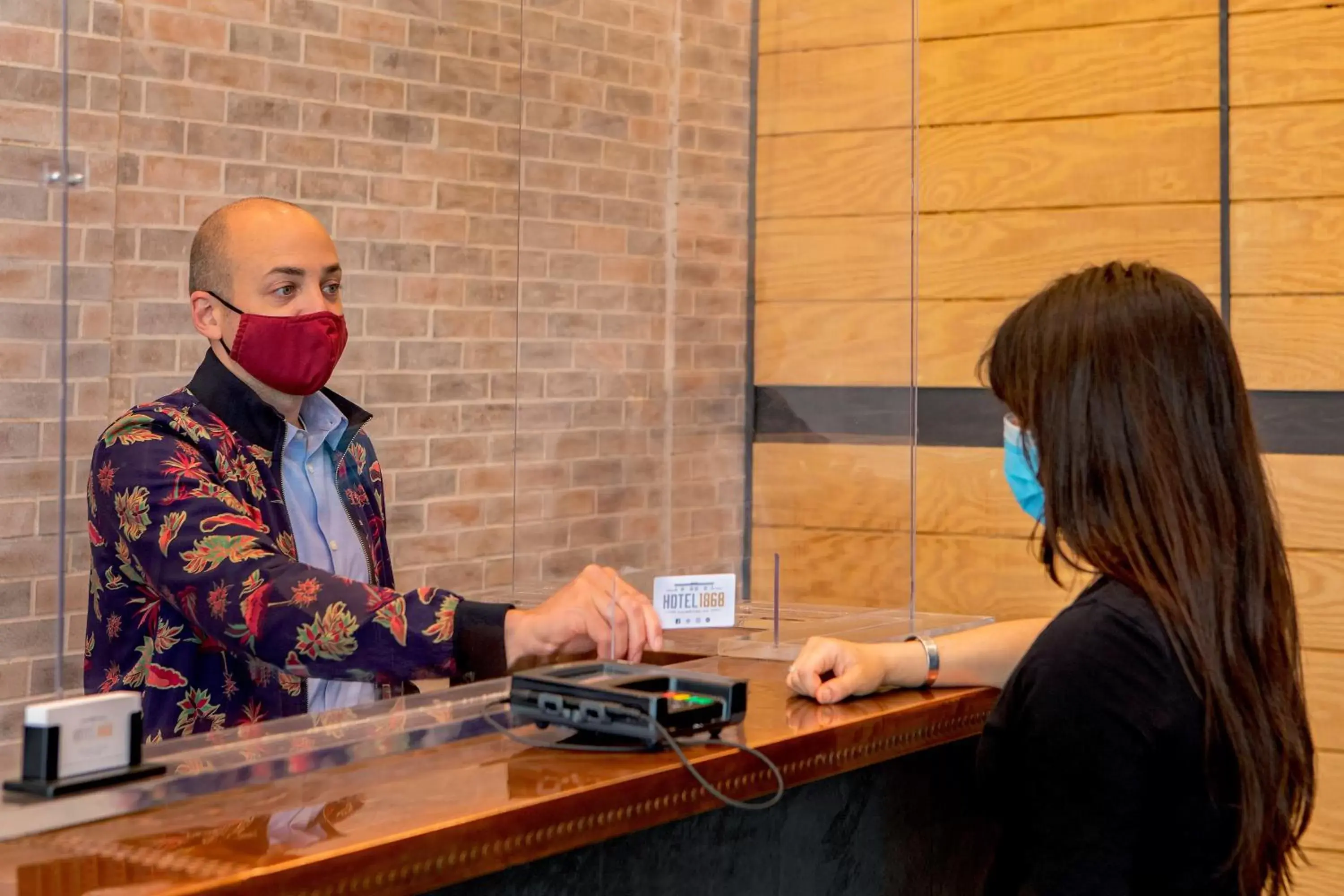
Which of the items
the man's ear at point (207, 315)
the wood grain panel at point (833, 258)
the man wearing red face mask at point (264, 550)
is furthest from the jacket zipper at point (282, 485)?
the wood grain panel at point (833, 258)

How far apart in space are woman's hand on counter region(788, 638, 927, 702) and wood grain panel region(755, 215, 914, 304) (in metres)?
1.15

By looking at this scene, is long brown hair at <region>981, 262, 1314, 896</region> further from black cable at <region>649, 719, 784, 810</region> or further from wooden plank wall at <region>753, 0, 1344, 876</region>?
wooden plank wall at <region>753, 0, 1344, 876</region>

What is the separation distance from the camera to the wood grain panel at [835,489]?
9.68 ft

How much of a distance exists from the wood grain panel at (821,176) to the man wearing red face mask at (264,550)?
110 cm

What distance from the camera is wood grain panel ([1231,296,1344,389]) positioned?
3863 millimetres

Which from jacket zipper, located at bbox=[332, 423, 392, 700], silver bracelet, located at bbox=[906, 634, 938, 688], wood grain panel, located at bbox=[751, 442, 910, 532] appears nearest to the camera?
silver bracelet, located at bbox=[906, 634, 938, 688]

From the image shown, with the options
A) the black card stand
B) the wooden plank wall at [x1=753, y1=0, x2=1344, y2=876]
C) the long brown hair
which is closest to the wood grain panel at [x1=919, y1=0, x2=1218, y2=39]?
the wooden plank wall at [x1=753, y1=0, x2=1344, y2=876]

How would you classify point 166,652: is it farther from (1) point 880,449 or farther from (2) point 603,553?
(1) point 880,449

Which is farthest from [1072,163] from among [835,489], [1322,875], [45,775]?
[45,775]

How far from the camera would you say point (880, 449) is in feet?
9.66

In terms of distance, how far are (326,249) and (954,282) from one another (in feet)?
8.25

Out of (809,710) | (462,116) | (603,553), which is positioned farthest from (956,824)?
(462,116)

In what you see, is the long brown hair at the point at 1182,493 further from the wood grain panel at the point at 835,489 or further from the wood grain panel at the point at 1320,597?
the wood grain panel at the point at 1320,597

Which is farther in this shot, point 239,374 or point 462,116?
point 462,116
